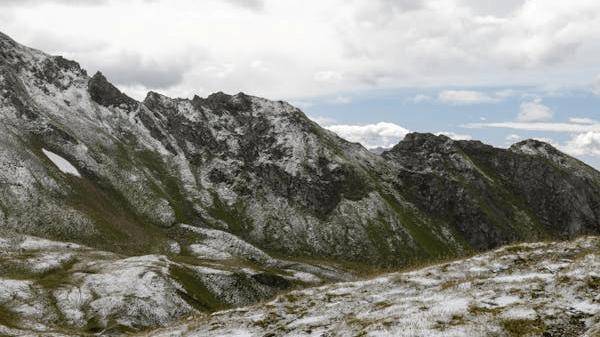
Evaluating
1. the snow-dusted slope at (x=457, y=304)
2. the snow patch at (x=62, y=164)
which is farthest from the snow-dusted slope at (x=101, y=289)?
the snow patch at (x=62, y=164)

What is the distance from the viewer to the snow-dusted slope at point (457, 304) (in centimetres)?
1898

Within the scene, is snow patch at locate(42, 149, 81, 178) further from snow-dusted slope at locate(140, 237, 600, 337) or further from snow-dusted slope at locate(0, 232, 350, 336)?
snow-dusted slope at locate(140, 237, 600, 337)

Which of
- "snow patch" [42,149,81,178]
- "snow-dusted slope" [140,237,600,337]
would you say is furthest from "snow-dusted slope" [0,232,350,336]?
"snow patch" [42,149,81,178]

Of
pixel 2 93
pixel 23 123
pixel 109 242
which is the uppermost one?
pixel 2 93

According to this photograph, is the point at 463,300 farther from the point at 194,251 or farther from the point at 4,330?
the point at 194,251

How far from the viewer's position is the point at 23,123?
636 feet

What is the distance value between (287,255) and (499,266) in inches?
6634

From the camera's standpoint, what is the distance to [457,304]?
71.5 feet

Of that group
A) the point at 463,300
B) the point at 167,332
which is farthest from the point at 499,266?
the point at 167,332

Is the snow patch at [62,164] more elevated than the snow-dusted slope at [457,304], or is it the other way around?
the snow patch at [62,164]

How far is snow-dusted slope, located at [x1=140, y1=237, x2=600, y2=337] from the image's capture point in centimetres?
1898

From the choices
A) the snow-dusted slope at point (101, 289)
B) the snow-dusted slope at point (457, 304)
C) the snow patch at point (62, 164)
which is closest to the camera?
the snow-dusted slope at point (457, 304)

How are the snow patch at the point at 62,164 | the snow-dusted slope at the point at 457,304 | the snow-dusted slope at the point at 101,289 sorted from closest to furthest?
the snow-dusted slope at the point at 457,304, the snow-dusted slope at the point at 101,289, the snow patch at the point at 62,164

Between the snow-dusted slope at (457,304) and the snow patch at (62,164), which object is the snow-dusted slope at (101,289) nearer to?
the snow-dusted slope at (457,304)
